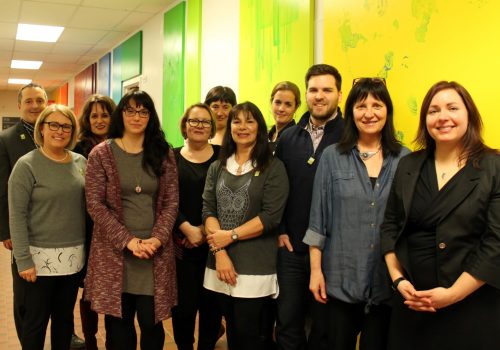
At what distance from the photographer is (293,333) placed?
2287mm

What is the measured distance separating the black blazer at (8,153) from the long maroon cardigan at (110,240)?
28.6 inches

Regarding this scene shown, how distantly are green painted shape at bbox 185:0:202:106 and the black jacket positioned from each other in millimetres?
2804

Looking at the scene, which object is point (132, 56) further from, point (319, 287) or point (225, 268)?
point (319, 287)

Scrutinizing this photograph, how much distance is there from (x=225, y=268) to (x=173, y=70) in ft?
12.7

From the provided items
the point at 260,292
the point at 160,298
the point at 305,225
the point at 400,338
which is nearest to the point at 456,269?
the point at 400,338

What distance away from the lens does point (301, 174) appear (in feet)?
7.50

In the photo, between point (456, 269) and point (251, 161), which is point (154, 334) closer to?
point (251, 161)

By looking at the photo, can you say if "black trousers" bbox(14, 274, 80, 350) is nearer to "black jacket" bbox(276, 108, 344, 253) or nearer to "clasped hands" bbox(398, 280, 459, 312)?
"black jacket" bbox(276, 108, 344, 253)

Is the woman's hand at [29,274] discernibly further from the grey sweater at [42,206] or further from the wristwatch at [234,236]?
the wristwatch at [234,236]

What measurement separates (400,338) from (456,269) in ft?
1.19

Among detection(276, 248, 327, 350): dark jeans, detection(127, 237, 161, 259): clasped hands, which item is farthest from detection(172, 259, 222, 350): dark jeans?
detection(276, 248, 327, 350): dark jeans

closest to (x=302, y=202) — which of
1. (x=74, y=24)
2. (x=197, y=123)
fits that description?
(x=197, y=123)

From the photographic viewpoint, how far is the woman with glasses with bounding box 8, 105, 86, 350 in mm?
2295

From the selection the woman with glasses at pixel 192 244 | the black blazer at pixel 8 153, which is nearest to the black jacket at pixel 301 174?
the woman with glasses at pixel 192 244
